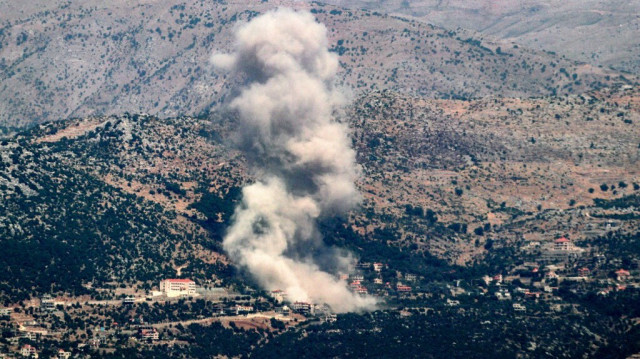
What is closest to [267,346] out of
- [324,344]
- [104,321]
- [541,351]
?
[324,344]

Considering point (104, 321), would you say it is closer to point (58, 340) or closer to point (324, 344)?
point (58, 340)

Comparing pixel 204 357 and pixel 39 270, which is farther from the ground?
pixel 39 270

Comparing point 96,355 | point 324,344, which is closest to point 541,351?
point 324,344

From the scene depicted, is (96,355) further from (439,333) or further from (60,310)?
(439,333)

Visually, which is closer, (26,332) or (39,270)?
(26,332)

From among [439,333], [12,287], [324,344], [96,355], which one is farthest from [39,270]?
[439,333]

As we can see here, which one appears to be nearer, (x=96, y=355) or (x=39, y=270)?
(x=96, y=355)

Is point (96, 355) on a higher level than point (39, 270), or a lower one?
lower

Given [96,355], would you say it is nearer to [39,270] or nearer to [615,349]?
[39,270]
